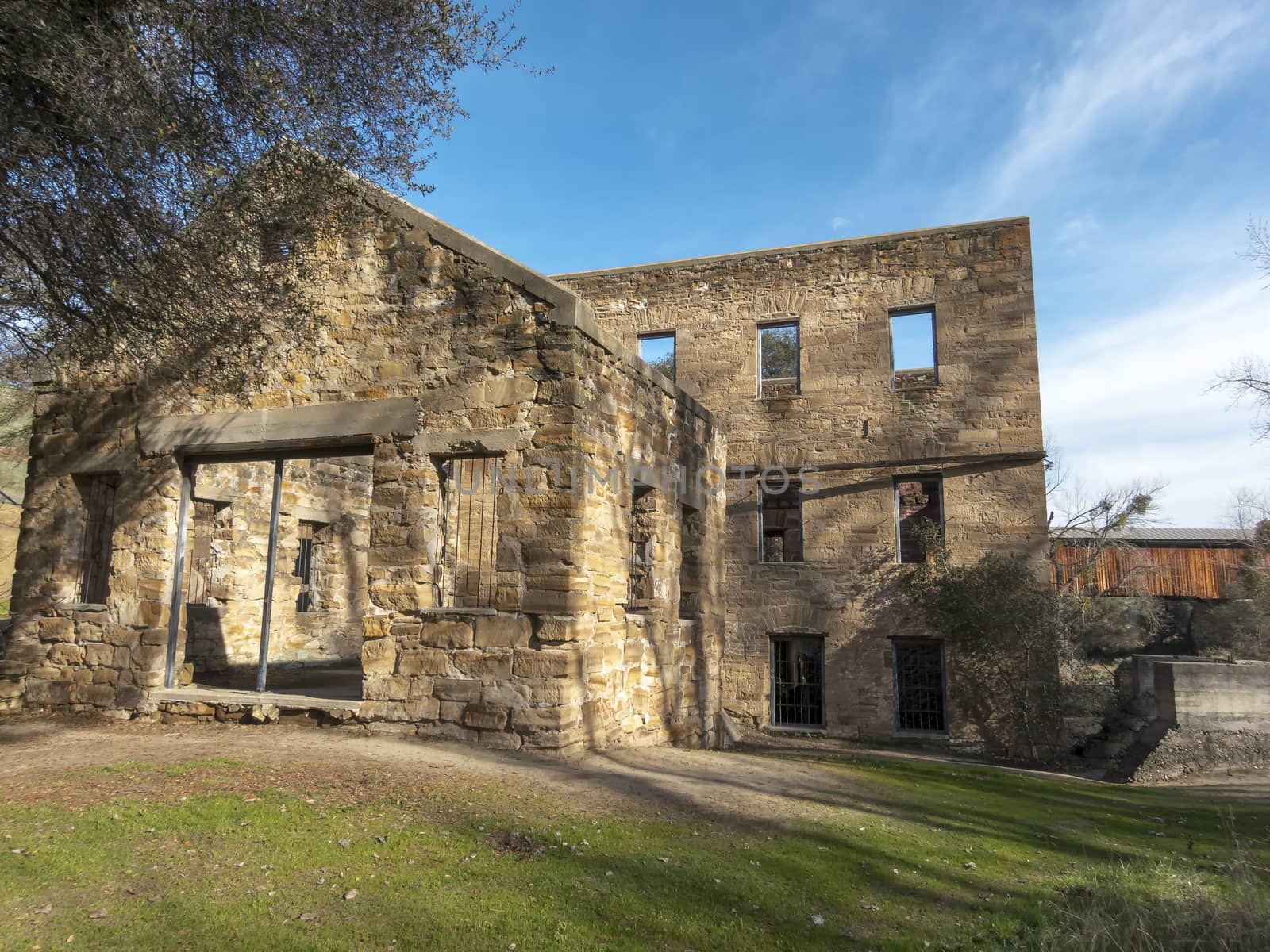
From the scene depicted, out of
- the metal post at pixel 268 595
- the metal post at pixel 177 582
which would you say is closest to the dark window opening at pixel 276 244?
the metal post at pixel 268 595

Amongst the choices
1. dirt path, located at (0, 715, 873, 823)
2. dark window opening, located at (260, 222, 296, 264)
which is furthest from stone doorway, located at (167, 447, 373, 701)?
dark window opening, located at (260, 222, 296, 264)

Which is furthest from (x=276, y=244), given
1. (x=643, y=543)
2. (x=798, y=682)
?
(x=798, y=682)

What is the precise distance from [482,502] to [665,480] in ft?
8.92

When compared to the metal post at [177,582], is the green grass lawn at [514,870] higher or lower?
lower

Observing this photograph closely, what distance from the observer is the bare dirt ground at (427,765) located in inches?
239

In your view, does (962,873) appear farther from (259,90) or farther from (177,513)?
(177,513)

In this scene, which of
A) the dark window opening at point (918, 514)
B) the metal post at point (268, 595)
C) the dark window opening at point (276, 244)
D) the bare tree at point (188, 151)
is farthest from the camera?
the dark window opening at point (918, 514)

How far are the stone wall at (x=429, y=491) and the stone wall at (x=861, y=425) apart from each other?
5769 millimetres

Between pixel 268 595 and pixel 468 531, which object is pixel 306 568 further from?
pixel 468 531

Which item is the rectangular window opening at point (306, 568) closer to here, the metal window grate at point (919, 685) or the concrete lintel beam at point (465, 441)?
the concrete lintel beam at point (465, 441)

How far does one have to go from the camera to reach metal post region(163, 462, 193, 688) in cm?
884

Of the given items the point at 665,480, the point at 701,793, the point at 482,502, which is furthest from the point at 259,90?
the point at 701,793

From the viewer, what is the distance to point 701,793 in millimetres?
6422

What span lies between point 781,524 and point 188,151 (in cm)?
1194
